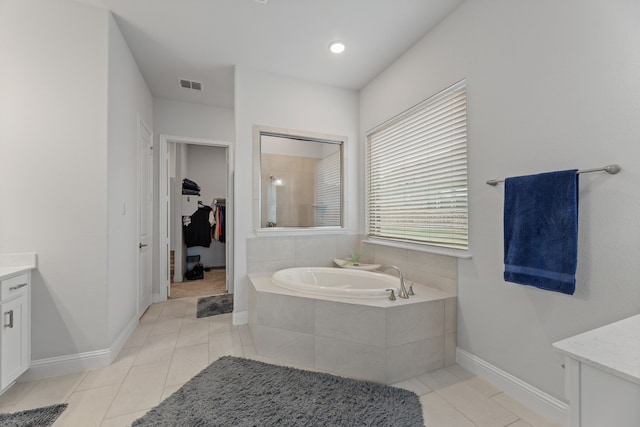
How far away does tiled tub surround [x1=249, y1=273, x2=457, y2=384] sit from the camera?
1.89 m

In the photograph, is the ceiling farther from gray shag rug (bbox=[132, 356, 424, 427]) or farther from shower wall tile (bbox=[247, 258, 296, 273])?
gray shag rug (bbox=[132, 356, 424, 427])

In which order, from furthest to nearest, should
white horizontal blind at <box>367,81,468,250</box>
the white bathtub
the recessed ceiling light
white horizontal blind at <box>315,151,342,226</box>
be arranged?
white horizontal blind at <box>315,151,342,226</box> → the recessed ceiling light → the white bathtub → white horizontal blind at <box>367,81,468,250</box>

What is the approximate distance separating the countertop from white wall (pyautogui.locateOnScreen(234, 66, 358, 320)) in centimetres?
150

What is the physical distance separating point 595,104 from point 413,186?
4.63ft

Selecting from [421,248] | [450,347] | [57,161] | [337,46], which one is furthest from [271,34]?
[450,347]

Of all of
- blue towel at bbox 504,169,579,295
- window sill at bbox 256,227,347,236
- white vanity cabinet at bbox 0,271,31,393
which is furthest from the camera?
window sill at bbox 256,227,347,236

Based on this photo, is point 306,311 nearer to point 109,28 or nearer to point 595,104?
point 595,104

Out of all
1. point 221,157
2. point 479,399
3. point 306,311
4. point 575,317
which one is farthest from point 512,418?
point 221,157

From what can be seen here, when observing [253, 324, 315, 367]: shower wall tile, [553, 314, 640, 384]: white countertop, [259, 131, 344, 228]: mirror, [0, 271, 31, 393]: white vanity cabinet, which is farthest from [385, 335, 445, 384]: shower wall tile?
[0, 271, 31, 393]: white vanity cabinet

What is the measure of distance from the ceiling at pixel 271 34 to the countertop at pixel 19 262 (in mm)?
1905

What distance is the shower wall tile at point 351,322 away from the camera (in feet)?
6.22

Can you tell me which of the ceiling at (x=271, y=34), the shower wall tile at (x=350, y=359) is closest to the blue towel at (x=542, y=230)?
the shower wall tile at (x=350, y=359)

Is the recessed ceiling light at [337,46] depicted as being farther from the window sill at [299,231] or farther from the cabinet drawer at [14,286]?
the cabinet drawer at [14,286]

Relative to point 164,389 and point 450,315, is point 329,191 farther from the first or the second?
point 164,389
